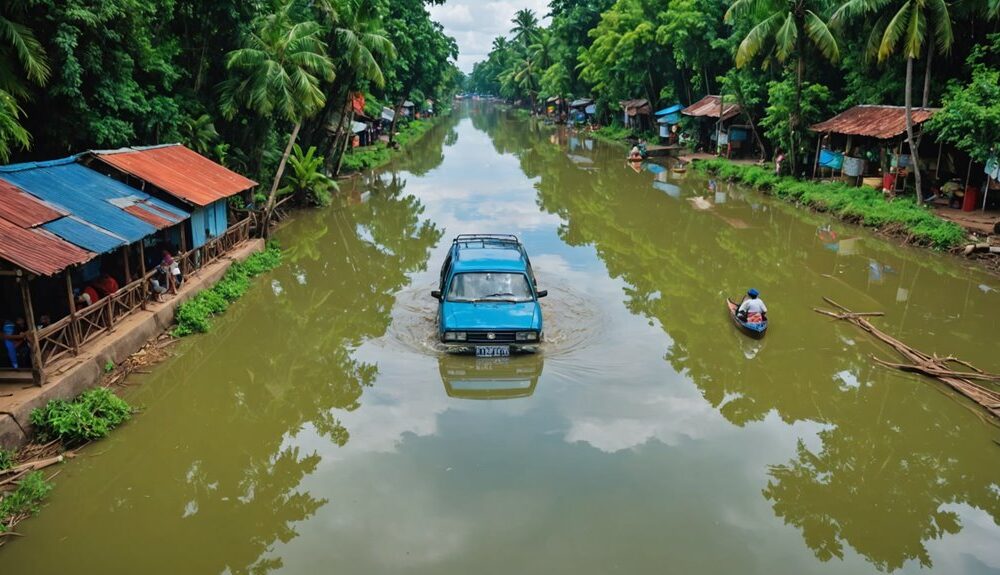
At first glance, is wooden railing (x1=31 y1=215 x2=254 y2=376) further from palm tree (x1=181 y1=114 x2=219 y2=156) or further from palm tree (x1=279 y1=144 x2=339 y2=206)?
palm tree (x1=279 y1=144 x2=339 y2=206)

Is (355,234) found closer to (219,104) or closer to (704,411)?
(219,104)

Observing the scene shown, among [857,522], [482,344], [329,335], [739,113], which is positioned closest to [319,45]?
[329,335]

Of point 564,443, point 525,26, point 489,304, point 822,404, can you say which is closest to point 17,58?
point 489,304

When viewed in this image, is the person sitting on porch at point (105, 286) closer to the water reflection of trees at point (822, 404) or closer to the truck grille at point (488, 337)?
the truck grille at point (488, 337)

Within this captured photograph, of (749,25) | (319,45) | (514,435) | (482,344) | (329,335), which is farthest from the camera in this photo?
(749,25)

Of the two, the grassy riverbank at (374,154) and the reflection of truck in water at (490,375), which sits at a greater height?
the grassy riverbank at (374,154)

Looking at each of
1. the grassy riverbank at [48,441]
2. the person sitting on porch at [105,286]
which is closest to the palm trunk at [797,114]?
the person sitting on porch at [105,286]
